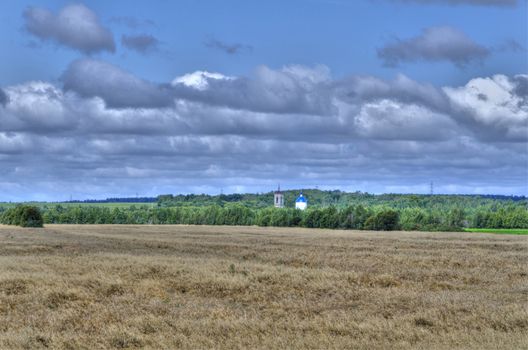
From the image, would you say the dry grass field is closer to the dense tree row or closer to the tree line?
the dense tree row

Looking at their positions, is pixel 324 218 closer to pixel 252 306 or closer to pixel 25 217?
pixel 25 217

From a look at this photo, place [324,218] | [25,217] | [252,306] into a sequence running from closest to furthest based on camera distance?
[252,306]
[25,217]
[324,218]

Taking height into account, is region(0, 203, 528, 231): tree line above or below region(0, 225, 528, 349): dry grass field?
above

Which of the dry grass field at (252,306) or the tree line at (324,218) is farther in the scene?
the tree line at (324,218)

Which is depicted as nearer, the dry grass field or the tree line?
the dry grass field

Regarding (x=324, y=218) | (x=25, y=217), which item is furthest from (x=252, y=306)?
(x=324, y=218)

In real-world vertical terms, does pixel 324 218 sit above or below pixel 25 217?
above

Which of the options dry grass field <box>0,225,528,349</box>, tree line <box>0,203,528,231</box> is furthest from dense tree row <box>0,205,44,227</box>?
dry grass field <box>0,225,528,349</box>

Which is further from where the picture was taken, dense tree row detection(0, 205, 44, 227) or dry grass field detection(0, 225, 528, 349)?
dense tree row detection(0, 205, 44, 227)

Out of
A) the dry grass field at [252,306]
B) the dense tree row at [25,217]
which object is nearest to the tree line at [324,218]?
the dense tree row at [25,217]

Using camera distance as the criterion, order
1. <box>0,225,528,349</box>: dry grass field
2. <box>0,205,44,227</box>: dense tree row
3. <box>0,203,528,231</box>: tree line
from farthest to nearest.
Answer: <box>0,203,528,231</box>: tree line, <box>0,205,44,227</box>: dense tree row, <box>0,225,528,349</box>: dry grass field

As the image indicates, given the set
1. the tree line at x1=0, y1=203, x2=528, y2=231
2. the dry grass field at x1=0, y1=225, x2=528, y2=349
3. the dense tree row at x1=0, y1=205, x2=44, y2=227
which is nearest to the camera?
the dry grass field at x1=0, y1=225, x2=528, y2=349

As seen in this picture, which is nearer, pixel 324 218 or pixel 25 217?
pixel 25 217

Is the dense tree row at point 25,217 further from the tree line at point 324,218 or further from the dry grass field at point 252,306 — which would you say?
the dry grass field at point 252,306
